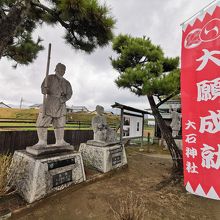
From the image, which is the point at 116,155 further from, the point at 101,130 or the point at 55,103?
the point at 55,103

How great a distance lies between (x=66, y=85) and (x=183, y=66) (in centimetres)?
296

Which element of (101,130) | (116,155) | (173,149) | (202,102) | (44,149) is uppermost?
(202,102)

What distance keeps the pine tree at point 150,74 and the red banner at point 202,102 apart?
2.68 m

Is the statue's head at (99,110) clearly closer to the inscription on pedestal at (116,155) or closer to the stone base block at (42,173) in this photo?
the inscription on pedestal at (116,155)

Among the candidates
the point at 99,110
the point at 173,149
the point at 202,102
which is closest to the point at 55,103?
the point at 99,110

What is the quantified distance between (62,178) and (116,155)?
2489 millimetres

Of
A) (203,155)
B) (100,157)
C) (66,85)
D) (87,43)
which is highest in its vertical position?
(87,43)

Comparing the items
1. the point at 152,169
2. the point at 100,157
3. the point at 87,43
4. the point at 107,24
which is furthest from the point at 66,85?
the point at 152,169

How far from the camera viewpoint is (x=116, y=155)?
5.75m

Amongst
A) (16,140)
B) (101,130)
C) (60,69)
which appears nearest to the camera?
(60,69)

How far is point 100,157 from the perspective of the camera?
5234 millimetres

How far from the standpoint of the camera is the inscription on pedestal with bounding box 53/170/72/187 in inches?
138

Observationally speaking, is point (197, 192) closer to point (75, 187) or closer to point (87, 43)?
point (75, 187)

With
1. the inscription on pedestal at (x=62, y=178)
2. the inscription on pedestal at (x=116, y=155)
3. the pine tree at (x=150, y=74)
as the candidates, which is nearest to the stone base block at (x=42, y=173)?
the inscription on pedestal at (x=62, y=178)
